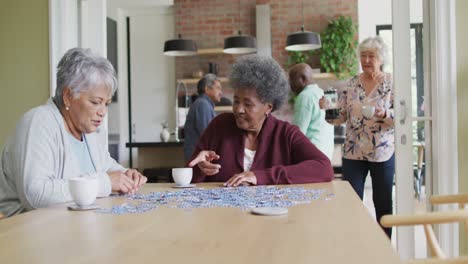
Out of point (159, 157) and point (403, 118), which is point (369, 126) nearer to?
point (403, 118)

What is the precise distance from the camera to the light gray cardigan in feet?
5.38

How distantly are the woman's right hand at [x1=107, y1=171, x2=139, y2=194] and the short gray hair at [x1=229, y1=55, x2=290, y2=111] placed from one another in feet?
2.46

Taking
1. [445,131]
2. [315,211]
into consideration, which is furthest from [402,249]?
[315,211]

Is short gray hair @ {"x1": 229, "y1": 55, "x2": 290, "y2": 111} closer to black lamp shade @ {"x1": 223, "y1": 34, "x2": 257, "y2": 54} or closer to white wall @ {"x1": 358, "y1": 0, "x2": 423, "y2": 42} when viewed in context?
black lamp shade @ {"x1": 223, "y1": 34, "x2": 257, "y2": 54}

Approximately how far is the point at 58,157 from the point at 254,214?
808 mm

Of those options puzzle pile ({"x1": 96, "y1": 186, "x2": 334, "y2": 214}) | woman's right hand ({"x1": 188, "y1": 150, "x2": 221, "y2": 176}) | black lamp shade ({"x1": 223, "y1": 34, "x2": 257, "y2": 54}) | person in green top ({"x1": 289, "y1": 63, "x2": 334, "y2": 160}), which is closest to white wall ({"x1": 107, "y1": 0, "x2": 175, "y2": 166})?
black lamp shade ({"x1": 223, "y1": 34, "x2": 257, "y2": 54})

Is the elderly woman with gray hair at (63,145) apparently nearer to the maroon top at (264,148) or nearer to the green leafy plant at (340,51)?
the maroon top at (264,148)

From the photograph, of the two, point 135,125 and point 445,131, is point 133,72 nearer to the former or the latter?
point 135,125

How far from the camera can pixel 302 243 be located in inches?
40.7

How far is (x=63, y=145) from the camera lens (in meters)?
1.85

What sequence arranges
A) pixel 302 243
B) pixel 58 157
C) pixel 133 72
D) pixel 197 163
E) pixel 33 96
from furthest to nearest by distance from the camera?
pixel 133 72 < pixel 33 96 < pixel 197 163 < pixel 58 157 < pixel 302 243

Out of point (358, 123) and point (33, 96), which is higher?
point (33, 96)

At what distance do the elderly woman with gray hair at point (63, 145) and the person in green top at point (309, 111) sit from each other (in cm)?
195

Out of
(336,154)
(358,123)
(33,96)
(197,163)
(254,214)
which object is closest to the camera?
(254,214)
